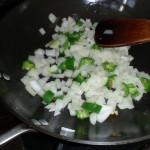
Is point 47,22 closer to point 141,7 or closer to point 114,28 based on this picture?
point 114,28

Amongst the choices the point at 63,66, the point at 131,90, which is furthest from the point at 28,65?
the point at 131,90

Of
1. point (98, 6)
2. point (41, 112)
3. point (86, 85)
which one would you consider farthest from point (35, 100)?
point (98, 6)

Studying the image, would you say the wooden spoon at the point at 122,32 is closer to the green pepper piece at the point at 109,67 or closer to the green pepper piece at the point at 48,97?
the green pepper piece at the point at 109,67

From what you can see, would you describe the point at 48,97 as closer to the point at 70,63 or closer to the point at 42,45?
the point at 70,63

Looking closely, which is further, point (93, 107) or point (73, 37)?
point (73, 37)

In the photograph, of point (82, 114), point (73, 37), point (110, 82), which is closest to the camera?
point (82, 114)

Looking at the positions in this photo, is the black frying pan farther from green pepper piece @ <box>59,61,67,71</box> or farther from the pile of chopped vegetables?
green pepper piece @ <box>59,61,67,71</box>

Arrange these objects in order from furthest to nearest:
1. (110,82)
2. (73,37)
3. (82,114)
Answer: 1. (73,37)
2. (110,82)
3. (82,114)
